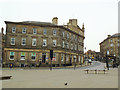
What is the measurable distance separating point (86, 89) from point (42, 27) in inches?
1215

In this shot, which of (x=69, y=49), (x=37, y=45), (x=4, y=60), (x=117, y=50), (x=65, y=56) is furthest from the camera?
(x=117, y=50)

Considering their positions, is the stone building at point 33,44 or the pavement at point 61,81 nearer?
the pavement at point 61,81

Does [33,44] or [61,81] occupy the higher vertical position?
[33,44]

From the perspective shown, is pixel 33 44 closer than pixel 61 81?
No

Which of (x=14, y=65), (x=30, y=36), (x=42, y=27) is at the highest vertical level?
(x=42, y=27)

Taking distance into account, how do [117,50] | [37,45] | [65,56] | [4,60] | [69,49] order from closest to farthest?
[4,60]
[37,45]
[65,56]
[69,49]
[117,50]

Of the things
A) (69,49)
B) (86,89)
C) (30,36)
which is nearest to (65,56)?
(69,49)

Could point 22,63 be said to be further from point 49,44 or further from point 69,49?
point 69,49

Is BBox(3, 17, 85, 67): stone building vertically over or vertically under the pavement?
over

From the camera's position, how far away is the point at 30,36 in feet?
120

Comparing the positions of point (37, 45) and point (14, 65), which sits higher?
point (37, 45)

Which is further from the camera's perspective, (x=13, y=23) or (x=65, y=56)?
(x=65, y=56)

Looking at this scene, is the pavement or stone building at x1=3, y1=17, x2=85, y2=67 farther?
stone building at x1=3, y1=17, x2=85, y2=67

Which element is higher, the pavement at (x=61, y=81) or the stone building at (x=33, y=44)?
the stone building at (x=33, y=44)
